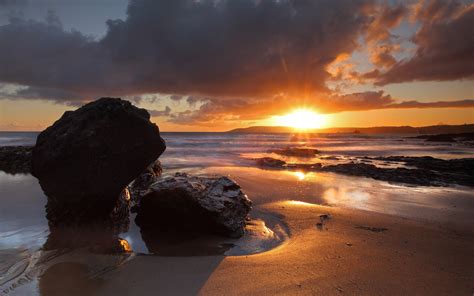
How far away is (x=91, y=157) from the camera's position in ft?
18.0

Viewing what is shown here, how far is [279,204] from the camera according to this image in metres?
7.86

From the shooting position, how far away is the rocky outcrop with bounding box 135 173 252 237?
5.38m

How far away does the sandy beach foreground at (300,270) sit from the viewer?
11.5 feet

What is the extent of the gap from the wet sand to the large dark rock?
1.24m

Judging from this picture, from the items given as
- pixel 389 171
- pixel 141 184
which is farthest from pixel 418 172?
pixel 141 184

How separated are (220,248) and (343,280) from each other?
193cm

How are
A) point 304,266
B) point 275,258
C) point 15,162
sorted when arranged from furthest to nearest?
1. point 15,162
2. point 275,258
3. point 304,266

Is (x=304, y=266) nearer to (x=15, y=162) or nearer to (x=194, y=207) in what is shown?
(x=194, y=207)

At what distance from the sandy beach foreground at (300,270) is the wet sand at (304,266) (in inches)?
0.5

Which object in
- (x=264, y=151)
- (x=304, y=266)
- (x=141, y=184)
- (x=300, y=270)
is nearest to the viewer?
(x=300, y=270)

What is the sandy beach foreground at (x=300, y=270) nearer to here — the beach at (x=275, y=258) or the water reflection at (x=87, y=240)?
the beach at (x=275, y=258)

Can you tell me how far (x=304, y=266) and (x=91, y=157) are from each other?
410 centimetres

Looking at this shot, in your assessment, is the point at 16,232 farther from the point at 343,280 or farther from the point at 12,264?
the point at 343,280

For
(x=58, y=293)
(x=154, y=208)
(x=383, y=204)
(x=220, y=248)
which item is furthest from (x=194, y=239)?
(x=383, y=204)
